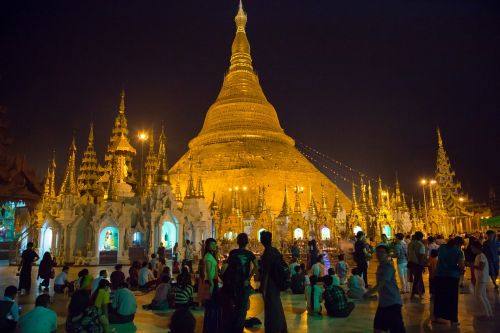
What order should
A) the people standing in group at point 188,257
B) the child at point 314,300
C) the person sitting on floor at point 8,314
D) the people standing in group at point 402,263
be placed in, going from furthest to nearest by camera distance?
1. the people standing in group at point 188,257
2. the people standing in group at point 402,263
3. the child at point 314,300
4. the person sitting on floor at point 8,314

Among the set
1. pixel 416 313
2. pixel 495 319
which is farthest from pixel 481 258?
pixel 416 313

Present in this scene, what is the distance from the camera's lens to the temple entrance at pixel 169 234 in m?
24.0

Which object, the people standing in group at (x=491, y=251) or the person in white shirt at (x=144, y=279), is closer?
the people standing in group at (x=491, y=251)

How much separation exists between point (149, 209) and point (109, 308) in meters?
16.8

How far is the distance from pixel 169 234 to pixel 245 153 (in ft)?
61.0

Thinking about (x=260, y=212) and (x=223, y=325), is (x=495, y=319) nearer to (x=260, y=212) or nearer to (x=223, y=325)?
(x=223, y=325)

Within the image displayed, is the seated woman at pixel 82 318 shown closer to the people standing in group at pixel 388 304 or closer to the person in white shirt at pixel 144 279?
the people standing in group at pixel 388 304

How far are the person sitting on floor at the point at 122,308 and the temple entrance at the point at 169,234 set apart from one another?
1644 centimetres

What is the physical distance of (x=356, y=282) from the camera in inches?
392

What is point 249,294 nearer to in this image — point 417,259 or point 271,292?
point 271,292

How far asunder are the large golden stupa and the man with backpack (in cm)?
2972

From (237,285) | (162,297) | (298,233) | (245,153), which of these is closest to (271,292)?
(237,285)

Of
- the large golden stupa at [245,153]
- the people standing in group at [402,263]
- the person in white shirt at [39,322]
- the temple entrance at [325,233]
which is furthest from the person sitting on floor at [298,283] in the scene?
the large golden stupa at [245,153]

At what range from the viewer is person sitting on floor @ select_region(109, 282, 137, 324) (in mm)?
7535
